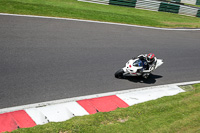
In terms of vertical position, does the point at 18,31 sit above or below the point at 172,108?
above

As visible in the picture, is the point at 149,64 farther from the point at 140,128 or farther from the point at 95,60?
the point at 140,128

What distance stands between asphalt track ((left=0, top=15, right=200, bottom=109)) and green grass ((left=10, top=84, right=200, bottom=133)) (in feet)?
5.74

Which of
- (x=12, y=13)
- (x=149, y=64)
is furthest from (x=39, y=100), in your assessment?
(x=12, y=13)

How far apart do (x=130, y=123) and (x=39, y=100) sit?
3221 mm

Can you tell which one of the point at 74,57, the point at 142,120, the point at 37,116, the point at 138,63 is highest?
the point at 138,63

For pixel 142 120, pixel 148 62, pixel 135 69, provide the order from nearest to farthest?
pixel 142 120
pixel 135 69
pixel 148 62

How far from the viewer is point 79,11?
1897cm

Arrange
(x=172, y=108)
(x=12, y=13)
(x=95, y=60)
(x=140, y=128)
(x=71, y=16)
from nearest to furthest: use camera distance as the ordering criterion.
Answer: (x=140, y=128)
(x=172, y=108)
(x=95, y=60)
(x=12, y=13)
(x=71, y=16)

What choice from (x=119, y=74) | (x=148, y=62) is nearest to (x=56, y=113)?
(x=119, y=74)

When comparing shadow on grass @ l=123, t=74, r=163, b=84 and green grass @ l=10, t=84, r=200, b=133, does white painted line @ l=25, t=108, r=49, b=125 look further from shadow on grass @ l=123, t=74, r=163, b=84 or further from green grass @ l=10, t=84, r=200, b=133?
shadow on grass @ l=123, t=74, r=163, b=84

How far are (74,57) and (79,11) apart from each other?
871 centimetres

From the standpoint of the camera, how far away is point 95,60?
37.8 feet

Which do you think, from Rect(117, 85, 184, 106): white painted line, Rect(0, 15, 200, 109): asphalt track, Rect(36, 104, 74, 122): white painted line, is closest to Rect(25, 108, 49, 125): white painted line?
Rect(36, 104, 74, 122): white painted line

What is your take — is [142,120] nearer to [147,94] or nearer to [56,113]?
[147,94]
